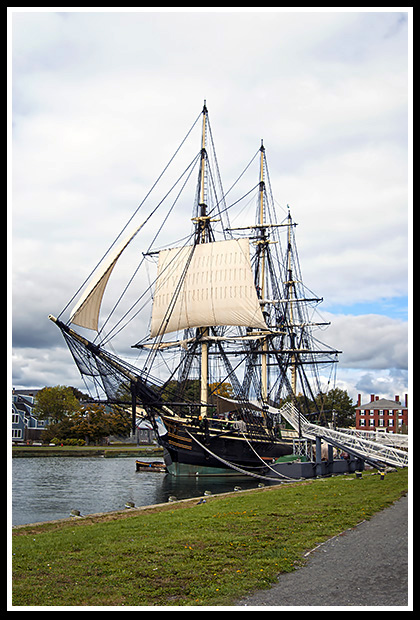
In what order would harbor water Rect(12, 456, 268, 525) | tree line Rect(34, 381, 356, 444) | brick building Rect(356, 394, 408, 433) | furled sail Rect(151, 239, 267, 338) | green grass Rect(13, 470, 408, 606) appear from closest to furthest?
green grass Rect(13, 470, 408, 606) → harbor water Rect(12, 456, 268, 525) → furled sail Rect(151, 239, 267, 338) → tree line Rect(34, 381, 356, 444) → brick building Rect(356, 394, 408, 433)

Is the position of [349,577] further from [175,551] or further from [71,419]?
[71,419]

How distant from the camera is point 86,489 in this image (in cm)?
3375

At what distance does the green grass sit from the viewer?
7.98m

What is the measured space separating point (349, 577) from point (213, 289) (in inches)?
1762

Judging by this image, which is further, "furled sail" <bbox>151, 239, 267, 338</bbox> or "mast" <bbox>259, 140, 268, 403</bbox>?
"mast" <bbox>259, 140, 268, 403</bbox>

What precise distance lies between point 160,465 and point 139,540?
4281 centimetres

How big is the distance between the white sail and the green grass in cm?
1785

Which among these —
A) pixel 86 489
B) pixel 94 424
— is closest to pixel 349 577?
pixel 86 489

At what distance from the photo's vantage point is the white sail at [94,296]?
3403 centimetres

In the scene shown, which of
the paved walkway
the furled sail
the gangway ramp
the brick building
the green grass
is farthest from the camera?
the brick building

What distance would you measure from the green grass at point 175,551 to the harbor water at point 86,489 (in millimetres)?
8581

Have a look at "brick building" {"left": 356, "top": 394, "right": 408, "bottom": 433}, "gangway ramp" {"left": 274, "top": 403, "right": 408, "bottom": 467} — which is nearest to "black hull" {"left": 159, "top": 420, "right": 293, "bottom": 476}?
"gangway ramp" {"left": 274, "top": 403, "right": 408, "bottom": 467}

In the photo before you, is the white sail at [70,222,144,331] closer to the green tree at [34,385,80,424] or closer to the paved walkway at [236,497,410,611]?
the paved walkway at [236,497,410,611]
